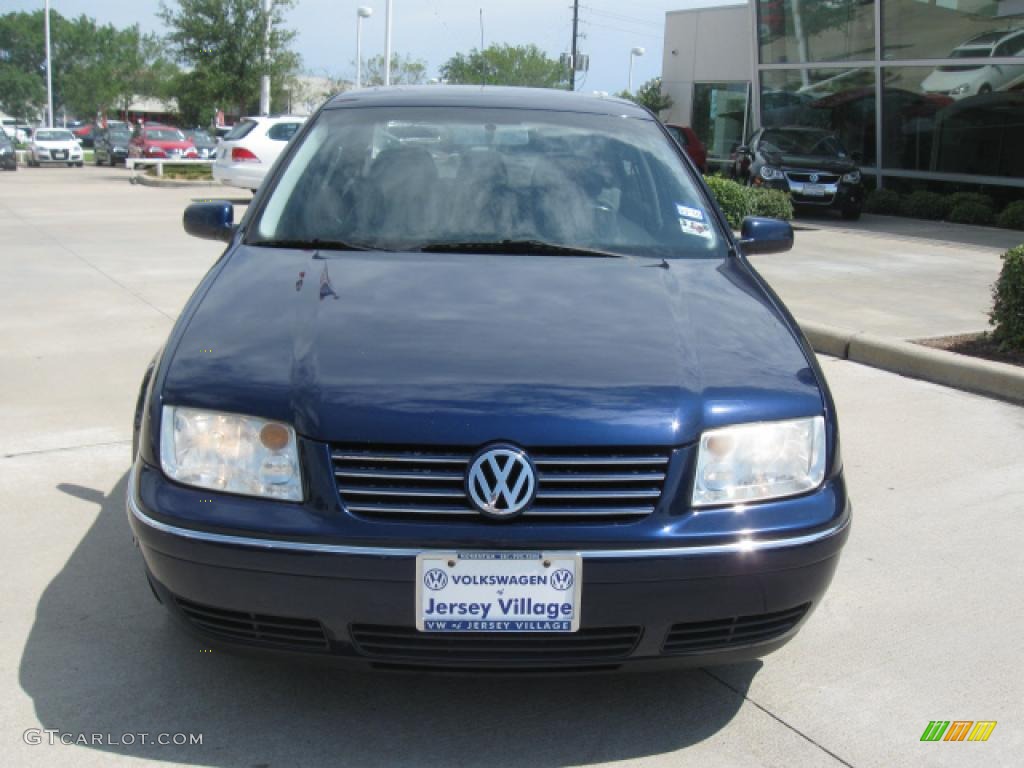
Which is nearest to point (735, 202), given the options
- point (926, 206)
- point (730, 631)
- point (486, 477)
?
point (926, 206)

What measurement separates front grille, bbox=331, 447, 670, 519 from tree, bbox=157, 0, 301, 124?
27962mm

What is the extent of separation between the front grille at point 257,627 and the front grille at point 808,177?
16678mm

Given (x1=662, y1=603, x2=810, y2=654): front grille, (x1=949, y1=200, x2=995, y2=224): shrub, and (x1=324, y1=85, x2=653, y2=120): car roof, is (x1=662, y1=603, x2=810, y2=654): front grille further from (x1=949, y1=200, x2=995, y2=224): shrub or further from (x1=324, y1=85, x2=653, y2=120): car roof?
(x1=949, y1=200, x2=995, y2=224): shrub

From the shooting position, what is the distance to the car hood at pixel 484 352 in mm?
2588

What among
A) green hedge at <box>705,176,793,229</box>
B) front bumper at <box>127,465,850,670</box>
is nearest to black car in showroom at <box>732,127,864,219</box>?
green hedge at <box>705,176,793,229</box>

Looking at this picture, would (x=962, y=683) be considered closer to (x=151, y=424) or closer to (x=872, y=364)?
(x=151, y=424)

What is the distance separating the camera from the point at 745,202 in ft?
48.2

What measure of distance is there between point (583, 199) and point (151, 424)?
1.76 meters

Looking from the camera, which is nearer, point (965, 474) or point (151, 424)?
point (151, 424)

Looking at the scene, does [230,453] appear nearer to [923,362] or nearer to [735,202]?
[923,362]

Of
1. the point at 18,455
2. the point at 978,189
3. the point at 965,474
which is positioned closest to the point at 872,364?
the point at 965,474

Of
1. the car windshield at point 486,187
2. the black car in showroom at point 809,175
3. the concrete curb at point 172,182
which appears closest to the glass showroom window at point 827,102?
the black car in showroom at point 809,175

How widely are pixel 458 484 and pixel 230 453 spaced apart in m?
0.57

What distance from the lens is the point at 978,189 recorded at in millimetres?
19922
